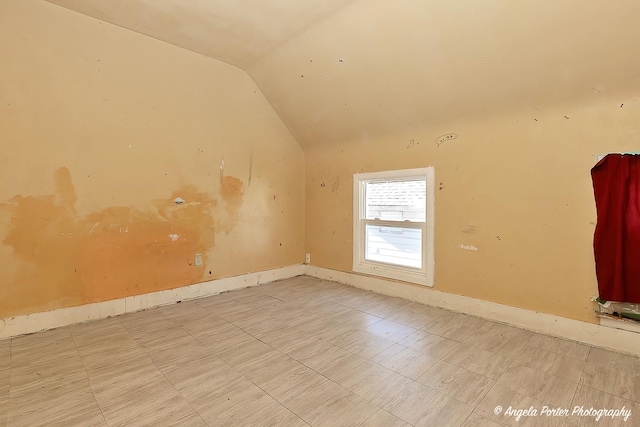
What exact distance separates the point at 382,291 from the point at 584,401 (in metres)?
2.06

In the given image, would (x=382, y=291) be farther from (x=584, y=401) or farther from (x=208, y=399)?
(x=208, y=399)

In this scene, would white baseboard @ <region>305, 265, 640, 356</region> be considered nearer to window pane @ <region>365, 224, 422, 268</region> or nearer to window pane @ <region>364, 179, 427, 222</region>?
window pane @ <region>365, 224, 422, 268</region>

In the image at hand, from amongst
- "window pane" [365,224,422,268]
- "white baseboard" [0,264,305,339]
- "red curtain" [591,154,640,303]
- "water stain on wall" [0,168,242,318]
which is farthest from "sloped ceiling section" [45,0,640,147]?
"white baseboard" [0,264,305,339]

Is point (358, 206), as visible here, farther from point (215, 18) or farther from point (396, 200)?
point (215, 18)

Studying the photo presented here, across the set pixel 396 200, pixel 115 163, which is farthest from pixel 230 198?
pixel 396 200

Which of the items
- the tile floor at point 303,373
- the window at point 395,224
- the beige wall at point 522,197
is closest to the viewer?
the tile floor at point 303,373

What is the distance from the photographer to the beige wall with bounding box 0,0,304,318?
8.08ft

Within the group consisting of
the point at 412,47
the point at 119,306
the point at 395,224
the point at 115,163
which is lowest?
the point at 119,306

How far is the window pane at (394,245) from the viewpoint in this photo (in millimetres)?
3414

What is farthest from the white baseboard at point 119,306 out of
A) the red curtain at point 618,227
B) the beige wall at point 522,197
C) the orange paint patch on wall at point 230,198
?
the red curtain at point 618,227

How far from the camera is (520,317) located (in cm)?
264

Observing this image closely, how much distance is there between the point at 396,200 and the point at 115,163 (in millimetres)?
2868

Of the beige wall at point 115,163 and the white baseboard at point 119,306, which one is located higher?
the beige wall at point 115,163

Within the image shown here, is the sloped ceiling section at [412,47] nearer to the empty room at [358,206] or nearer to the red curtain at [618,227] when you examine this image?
the empty room at [358,206]
